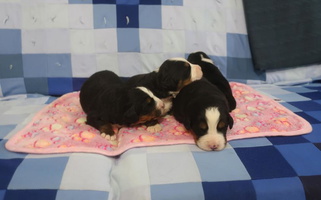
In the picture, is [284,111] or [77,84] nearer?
[284,111]

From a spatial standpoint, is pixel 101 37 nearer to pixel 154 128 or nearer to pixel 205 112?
pixel 154 128

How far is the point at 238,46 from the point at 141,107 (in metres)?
1.04

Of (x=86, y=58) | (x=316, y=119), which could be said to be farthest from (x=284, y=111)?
(x=86, y=58)

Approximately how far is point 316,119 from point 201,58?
765 mm

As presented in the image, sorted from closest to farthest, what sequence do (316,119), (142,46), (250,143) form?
(250,143) < (316,119) < (142,46)

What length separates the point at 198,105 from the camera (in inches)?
56.4

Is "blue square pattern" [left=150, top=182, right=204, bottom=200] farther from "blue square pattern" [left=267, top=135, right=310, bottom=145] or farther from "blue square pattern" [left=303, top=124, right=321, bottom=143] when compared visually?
"blue square pattern" [left=303, top=124, right=321, bottom=143]

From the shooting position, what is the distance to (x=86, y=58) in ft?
6.84

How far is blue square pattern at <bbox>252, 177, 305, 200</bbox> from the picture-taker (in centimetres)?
108

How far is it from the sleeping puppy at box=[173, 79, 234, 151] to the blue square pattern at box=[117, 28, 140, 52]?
2.30 feet

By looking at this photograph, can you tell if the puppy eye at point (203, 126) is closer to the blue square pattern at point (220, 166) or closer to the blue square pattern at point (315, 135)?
the blue square pattern at point (220, 166)

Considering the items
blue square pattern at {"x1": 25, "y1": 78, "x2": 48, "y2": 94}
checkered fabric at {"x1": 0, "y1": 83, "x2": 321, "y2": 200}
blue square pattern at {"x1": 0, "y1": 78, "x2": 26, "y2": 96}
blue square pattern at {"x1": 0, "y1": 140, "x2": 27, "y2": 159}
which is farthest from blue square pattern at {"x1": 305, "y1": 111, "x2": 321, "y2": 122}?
blue square pattern at {"x1": 0, "y1": 78, "x2": 26, "y2": 96}

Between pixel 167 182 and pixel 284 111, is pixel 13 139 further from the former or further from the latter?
pixel 284 111

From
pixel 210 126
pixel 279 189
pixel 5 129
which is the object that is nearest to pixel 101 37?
pixel 5 129
